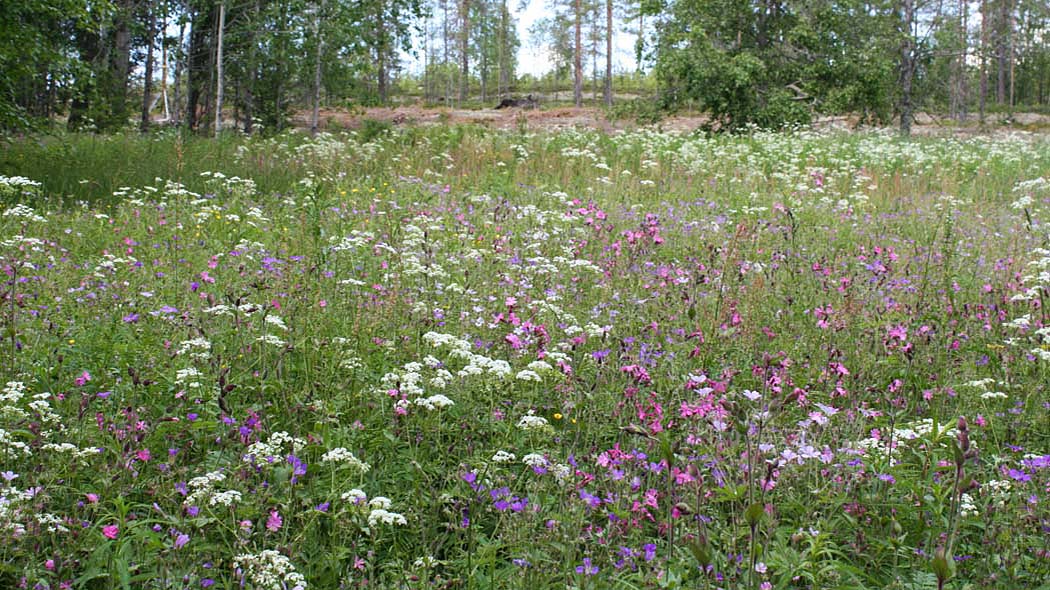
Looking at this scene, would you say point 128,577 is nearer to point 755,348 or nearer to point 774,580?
point 774,580

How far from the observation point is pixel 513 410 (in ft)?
10.4

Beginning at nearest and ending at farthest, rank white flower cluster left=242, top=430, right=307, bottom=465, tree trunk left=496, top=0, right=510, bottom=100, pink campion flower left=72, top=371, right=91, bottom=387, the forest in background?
1. white flower cluster left=242, top=430, right=307, bottom=465
2. pink campion flower left=72, top=371, right=91, bottom=387
3. the forest in background
4. tree trunk left=496, top=0, right=510, bottom=100

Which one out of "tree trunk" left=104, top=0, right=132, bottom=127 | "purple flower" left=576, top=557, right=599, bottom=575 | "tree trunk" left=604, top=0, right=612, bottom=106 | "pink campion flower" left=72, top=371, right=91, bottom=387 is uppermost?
"tree trunk" left=604, top=0, right=612, bottom=106

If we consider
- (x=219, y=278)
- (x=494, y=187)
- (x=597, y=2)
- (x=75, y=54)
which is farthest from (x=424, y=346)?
(x=597, y=2)

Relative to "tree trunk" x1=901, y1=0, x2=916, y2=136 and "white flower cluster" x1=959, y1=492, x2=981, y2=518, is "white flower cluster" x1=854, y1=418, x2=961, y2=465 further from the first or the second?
"tree trunk" x1=901, y1=0, x2=916, y2=136

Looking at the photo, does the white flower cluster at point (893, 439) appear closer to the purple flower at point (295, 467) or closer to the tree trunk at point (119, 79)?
the purple flower at point (295, 467)

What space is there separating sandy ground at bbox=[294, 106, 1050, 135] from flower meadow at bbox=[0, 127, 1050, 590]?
2105cm

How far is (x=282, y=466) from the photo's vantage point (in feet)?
8.52

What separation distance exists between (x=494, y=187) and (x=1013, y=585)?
804 cm

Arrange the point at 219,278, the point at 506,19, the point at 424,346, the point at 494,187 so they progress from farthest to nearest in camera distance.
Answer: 1. the point at 506,19
2. the point at 494,187
3. the point at 219,278
4. the point at 424,346

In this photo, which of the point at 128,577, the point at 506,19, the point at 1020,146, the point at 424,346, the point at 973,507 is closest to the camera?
the point at 128,577

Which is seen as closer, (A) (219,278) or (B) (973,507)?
(B) (973,507)

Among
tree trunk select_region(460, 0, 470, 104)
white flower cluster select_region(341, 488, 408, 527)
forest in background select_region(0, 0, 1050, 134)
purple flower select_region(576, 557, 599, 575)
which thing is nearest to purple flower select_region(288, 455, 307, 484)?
white flower cluster select_region(341, 488, 408, 527)

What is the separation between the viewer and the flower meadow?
7.63 feet
